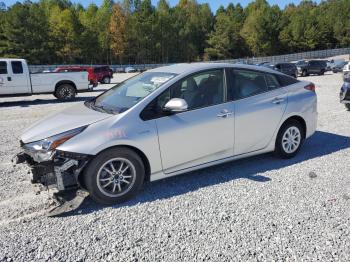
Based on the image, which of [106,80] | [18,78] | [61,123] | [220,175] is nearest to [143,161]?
[61,123]

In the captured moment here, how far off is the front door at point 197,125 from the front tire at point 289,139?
1.06m

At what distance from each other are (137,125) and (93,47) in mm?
74722

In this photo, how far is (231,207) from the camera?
4.05m

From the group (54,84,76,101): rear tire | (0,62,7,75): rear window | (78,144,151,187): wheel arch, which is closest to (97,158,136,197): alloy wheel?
(78,144,151,187): wheel arch

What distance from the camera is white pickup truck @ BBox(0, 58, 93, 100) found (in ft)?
47.9

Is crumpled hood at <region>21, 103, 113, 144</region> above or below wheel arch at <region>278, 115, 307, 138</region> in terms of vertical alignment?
above

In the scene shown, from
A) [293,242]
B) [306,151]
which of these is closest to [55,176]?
[293,242]

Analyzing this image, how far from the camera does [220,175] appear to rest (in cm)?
506

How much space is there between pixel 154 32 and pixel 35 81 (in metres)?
69.8

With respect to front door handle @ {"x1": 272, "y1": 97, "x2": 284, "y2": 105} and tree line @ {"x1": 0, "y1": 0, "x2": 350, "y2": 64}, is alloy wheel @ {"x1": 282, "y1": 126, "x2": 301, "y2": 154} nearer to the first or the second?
front door handle @ {"x1": 272, "y1": 97, "x2": 284, "y2": 105}

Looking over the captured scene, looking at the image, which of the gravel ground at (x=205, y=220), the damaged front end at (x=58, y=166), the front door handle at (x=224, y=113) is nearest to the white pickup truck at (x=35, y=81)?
the gravel ground at (x=205, y=220)

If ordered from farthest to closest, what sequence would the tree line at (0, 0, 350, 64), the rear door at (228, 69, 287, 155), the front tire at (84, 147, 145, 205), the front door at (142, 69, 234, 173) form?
the tree line at (0, 0, 350, 64) → the rear door at (228, 69, 287, 155) → the front door at (142, 69, 234, 173) → the front tire at (84, 147, 145, 205)

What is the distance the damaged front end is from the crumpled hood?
10cm

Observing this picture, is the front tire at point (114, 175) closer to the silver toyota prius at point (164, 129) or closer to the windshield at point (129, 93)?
the silver toyota prius at point (164, 129)
